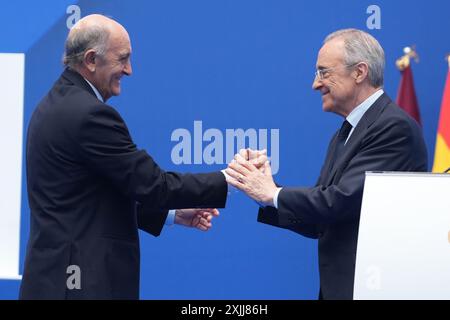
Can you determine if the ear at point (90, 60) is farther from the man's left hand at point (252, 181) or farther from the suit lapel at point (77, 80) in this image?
the man's left hand at point (252, 181)

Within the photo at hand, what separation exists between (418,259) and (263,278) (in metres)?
2.28

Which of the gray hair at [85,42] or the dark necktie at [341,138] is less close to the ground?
the gray hair at [85,42]

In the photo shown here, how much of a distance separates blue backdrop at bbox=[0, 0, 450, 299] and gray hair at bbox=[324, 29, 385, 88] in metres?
1.28

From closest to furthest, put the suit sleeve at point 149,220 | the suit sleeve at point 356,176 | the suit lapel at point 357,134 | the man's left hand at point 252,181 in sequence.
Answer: the suit sleeve at point 356,176 < the suit lapel at point 357,134 < the man's left hand at point 252,181 < the suit sleeve at point 149,220

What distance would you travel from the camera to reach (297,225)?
11.5 feet

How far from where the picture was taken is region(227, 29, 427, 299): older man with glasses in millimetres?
3225

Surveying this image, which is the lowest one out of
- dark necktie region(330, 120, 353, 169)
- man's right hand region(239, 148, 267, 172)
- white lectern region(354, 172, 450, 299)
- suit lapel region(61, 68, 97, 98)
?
white lectern region(354, 172, 450, 299)

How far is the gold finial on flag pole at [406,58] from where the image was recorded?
4.63 m

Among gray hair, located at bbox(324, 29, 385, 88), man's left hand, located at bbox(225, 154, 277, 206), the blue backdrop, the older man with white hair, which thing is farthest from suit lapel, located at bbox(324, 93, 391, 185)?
the blue backdrop

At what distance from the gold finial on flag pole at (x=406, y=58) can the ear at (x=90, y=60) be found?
6.45 ft

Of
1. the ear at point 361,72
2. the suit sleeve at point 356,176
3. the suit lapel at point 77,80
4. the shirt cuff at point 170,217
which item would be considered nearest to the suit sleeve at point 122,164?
the suit lapel at point 77,80

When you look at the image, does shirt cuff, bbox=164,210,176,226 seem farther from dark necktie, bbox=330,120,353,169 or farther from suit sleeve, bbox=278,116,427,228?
dark necktie, bbox=330,120,353,169
